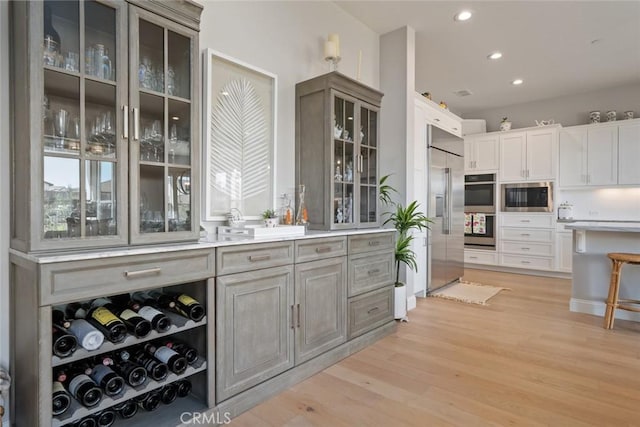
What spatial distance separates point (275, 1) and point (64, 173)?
212 cm

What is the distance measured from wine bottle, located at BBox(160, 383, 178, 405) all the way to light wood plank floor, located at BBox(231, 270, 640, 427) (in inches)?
14.3

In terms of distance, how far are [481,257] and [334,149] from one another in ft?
15.0

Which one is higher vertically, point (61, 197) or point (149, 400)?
point (61, 197)

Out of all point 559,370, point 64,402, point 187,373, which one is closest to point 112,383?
point 64,402

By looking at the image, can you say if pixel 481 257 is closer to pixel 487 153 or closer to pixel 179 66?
pixel 487 153

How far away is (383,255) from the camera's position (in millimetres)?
2998

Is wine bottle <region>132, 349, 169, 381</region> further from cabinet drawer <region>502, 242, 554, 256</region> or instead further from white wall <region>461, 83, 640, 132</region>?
white wall <region>461, 83, 640, 132</region>

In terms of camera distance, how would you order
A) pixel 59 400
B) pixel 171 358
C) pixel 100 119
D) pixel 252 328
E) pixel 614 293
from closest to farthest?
pixel 59 400 < pixel 100 119 < pixel 171 358 < pixel 252 328 < pixel 614 293

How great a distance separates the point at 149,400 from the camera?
1.73 meters

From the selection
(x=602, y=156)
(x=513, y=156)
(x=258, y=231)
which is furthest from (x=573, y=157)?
(x=258, y=231)

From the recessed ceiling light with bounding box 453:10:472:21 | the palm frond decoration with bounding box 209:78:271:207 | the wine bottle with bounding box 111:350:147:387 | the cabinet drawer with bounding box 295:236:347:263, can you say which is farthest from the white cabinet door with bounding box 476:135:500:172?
the wine bottle with bounding box 111:350:147:387

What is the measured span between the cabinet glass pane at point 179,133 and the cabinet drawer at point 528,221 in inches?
224

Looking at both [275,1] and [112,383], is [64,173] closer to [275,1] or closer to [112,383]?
[112,383]

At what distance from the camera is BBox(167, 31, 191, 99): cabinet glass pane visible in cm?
182
